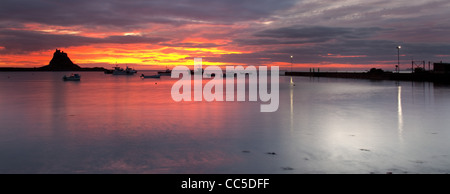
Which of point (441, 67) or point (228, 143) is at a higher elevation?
point (441, 67)

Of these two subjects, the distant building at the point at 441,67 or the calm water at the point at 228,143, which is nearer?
the calm water at the point at 228,143

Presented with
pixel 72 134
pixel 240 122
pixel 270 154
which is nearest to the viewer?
pixel 270 154

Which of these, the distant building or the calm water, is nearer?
the calm water

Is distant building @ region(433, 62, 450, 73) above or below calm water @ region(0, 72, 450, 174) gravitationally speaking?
above

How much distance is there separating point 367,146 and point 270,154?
270cm

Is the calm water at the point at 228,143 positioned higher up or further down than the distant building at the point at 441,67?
further down

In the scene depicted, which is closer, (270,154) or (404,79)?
(270,154)

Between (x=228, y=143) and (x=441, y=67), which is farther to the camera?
(x=441, y=67)
